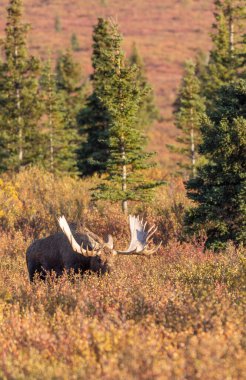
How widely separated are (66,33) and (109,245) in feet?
355

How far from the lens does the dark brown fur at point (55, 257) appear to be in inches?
381

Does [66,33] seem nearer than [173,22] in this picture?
Yes

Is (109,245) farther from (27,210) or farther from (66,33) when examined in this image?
(66,33)

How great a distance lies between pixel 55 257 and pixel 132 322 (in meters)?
4.80

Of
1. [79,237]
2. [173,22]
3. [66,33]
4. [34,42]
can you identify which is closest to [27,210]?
[79,237]

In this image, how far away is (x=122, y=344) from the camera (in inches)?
202

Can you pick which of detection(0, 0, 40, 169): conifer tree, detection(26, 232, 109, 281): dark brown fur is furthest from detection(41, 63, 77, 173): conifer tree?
detection(26, 232, 109, 281): dark brown fur

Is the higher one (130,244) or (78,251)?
(78,251)

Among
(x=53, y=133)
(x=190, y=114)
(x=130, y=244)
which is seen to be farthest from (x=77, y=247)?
(x=53, y=133)

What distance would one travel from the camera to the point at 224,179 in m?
11.8

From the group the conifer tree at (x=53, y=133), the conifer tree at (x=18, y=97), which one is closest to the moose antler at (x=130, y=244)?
the conifer tree at (x=18, y=97)

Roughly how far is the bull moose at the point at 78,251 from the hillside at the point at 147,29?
4972 centimetres

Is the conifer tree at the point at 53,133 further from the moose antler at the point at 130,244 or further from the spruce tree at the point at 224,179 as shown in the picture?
the moose antler at the point at 130,244

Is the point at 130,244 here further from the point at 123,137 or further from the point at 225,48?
the point at 225,48
